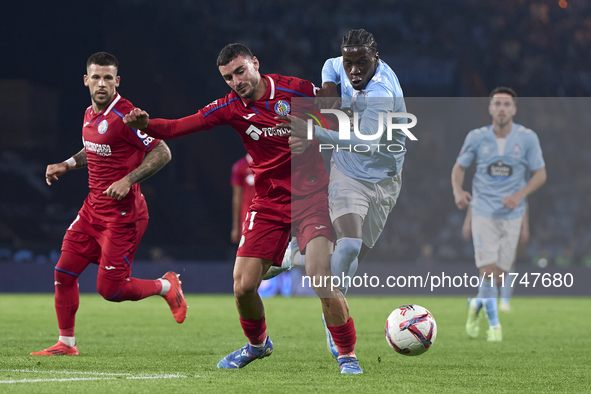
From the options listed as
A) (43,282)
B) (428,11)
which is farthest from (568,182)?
(43,282)

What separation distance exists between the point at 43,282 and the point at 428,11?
1250 centimetres

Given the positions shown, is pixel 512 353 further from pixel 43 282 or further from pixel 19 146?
pixel 19 146

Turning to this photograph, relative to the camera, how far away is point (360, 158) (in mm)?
5734

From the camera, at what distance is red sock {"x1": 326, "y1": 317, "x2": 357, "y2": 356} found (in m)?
4.73

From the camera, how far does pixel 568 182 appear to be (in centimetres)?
1816

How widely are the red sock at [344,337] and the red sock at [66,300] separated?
2127 mm

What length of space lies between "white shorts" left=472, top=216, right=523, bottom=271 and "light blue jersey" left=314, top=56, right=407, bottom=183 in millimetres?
2559

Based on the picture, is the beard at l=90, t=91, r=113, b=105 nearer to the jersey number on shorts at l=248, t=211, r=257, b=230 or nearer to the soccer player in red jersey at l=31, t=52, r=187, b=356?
the soccer player in red jersey at l=31, t=52, r=187, b=356

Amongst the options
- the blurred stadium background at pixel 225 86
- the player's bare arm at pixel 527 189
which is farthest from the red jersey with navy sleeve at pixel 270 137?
the blurred stadium background at pixel 225 86

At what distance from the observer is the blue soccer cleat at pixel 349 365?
15.4 ft

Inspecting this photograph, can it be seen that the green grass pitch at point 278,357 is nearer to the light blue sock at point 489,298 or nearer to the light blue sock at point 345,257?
the light blue sock at point 489,298

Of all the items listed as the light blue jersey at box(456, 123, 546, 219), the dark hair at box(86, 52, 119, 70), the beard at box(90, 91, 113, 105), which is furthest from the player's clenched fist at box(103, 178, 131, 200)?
the light blue jersey at box(456, 123, 546, 219)

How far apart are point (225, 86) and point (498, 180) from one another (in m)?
12.4

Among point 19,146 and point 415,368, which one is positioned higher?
point 19,146
